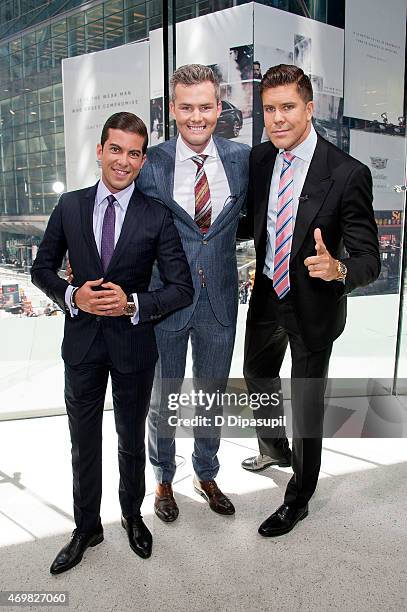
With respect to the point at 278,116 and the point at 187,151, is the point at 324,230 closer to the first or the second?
the point at 278,116

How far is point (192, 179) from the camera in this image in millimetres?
2424

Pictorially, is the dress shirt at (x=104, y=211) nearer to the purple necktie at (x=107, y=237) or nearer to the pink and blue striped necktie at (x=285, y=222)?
the purple necktie at (x=107, y=237)

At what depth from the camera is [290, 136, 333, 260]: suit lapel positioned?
2.29m

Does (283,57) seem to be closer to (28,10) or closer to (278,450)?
(28,10)

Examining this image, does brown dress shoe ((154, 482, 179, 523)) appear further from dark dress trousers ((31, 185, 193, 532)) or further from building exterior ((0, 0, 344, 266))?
building exterior ((0, 0, 344, 266))

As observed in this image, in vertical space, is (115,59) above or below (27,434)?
above

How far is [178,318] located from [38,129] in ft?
6.32

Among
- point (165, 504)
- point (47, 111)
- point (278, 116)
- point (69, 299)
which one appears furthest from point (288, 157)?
point (47, 111)

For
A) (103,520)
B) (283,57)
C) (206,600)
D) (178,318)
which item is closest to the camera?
(206,600)

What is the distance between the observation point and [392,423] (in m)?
3.87

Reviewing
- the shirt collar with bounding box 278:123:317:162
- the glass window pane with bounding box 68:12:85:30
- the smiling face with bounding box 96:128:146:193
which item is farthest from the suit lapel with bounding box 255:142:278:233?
the glass window pane with bounding box 68:12:85:30

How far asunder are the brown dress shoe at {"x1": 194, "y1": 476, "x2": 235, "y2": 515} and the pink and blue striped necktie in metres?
1.05

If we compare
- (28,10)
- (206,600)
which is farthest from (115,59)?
(206,600)

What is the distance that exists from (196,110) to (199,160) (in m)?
0.21
